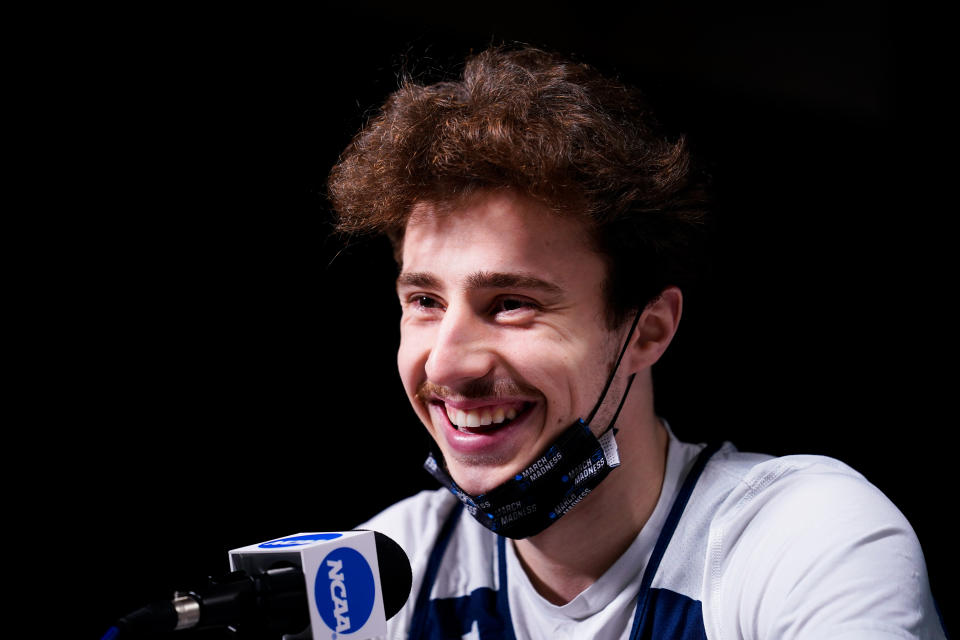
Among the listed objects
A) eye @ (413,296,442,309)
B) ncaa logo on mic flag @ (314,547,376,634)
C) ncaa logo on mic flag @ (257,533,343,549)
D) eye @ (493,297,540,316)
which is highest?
eye @ (413,296,442,309)

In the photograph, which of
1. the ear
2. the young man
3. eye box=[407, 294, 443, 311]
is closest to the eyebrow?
the young man

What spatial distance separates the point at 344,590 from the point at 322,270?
1.35m

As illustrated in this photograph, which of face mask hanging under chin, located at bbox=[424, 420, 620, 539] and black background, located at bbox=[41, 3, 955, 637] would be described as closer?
face mask hanging under chin, located at bbox=[424, 420, 620, 539]

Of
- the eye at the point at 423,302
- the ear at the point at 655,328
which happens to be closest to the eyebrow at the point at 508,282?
the eye at the point at 423,302

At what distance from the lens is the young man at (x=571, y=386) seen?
137 centimetres

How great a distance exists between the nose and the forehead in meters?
0.07

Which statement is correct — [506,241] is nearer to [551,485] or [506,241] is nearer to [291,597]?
[551,485]

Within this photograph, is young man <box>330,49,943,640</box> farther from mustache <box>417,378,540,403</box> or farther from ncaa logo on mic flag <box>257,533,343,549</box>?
ncaa logo on mic flag <box>257,533,343,549</box>

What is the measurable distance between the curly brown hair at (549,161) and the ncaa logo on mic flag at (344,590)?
0.65m

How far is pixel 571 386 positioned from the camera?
1.41 meters

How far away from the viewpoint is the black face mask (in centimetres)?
141

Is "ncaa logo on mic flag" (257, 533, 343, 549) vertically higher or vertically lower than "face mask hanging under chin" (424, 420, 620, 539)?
higher

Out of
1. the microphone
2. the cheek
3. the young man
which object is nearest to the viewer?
the microphone

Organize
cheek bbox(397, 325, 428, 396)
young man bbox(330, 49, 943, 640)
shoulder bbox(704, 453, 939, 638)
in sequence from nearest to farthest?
shoulder bbox(704, 453, 939, 638), young man bbox(330, 49, 943, 640), cheek bbox(397, 325, 428, 396)
